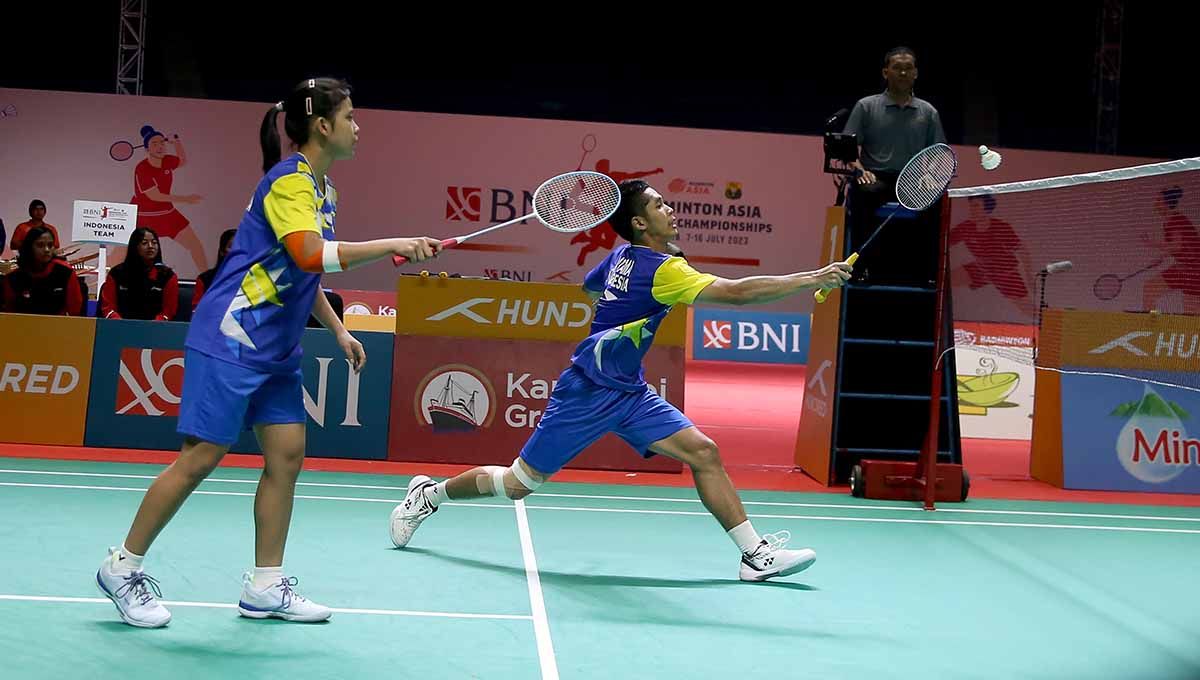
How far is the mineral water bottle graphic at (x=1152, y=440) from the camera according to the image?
790cm

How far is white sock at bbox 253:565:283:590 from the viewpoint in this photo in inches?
155

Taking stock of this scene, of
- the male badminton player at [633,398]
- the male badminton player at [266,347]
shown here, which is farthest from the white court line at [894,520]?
the male badminton player at [266,347]

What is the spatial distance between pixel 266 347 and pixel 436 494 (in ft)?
5.52

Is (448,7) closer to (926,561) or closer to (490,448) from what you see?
(490,448)

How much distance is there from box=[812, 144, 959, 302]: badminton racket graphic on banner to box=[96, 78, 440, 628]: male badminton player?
276cm

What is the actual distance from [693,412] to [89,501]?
6.36 metres

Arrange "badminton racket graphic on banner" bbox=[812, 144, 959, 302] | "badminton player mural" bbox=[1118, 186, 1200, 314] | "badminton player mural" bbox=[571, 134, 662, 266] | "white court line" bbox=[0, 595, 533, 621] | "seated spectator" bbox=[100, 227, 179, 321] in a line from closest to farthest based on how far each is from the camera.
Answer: "white court line" bbox=[0, 595, 533, 621] → "badminton racket graphic on banner" bbox=[812, 144, 959, 302] → "seated spectator" bbox=[100, 227, 179, 321] → "badminton player mural" bbox=[1118, 186, 1200, 314] → "badminton player mural" bbox=[571, 134, 662, 266]

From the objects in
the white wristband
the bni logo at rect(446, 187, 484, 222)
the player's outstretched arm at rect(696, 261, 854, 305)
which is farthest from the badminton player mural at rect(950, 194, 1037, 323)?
the white wristband

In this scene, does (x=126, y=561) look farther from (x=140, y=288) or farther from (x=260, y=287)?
(x=140, y=288)

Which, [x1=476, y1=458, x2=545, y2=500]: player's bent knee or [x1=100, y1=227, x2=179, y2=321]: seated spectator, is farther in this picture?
[x1=100, y1=227, x2=179, y2=321]: seated spectator

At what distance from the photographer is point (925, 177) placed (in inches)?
230

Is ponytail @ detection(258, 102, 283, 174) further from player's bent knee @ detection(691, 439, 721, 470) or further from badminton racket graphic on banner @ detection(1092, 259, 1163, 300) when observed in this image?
badminton racket graphic on banner @ detection(1092, 259, 1163, 300)

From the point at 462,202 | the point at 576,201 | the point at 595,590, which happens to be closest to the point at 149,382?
the point at 576,201

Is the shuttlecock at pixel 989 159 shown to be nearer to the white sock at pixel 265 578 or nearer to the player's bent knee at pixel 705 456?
the player's bent knee at pixel 705 456
